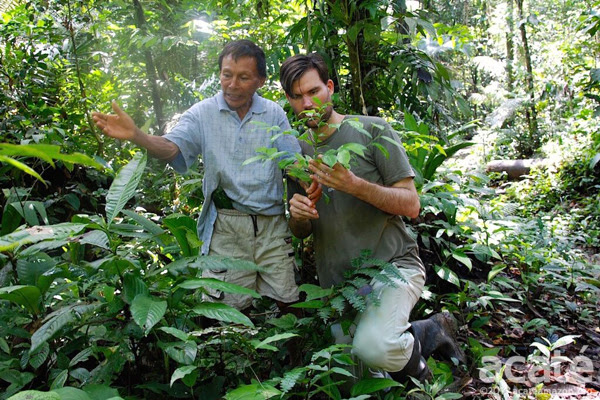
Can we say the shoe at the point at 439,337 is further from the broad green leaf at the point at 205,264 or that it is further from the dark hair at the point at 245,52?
the dark hair at the point at 245,52

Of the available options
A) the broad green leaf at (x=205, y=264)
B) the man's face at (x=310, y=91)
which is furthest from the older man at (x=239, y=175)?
the broad green leaf at (x=205, y=264)

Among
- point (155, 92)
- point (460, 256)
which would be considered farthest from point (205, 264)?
point (155, 92)

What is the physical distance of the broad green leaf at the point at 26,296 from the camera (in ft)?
5.18

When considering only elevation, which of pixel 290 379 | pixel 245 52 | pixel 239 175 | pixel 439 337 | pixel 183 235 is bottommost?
pixel 439 337

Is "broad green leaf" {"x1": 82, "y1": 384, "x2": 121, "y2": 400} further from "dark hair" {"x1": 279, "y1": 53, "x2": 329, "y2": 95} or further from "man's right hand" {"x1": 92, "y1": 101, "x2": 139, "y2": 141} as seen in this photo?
"dark hair" {"x1": 279, "y1": 53, "x2": 329, "y2": 95}

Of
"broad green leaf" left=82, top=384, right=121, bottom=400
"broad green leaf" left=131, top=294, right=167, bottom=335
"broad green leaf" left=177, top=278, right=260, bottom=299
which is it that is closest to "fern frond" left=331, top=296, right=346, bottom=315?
"broad green leaf" left=177, top=278, right=260, bottom=299

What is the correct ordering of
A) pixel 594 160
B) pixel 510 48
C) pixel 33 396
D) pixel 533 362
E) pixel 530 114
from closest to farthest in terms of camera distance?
pixel 33 396
pixel 533 362
pixel 594 160
pixel 530 114
pixel 510 48

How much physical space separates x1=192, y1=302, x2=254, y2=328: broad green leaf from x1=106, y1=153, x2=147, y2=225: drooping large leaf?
422 millimetres

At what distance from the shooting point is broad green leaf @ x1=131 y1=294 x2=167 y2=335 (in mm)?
1408

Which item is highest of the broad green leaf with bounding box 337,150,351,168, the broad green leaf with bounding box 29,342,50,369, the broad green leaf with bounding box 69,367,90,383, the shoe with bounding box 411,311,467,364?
the broad green leaf with bounding box 337,150,351,168

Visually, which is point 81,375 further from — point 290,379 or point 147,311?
point 290,379

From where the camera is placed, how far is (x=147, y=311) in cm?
146

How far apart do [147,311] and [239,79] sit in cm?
144

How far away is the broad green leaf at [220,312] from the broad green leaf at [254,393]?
0.19 metres
